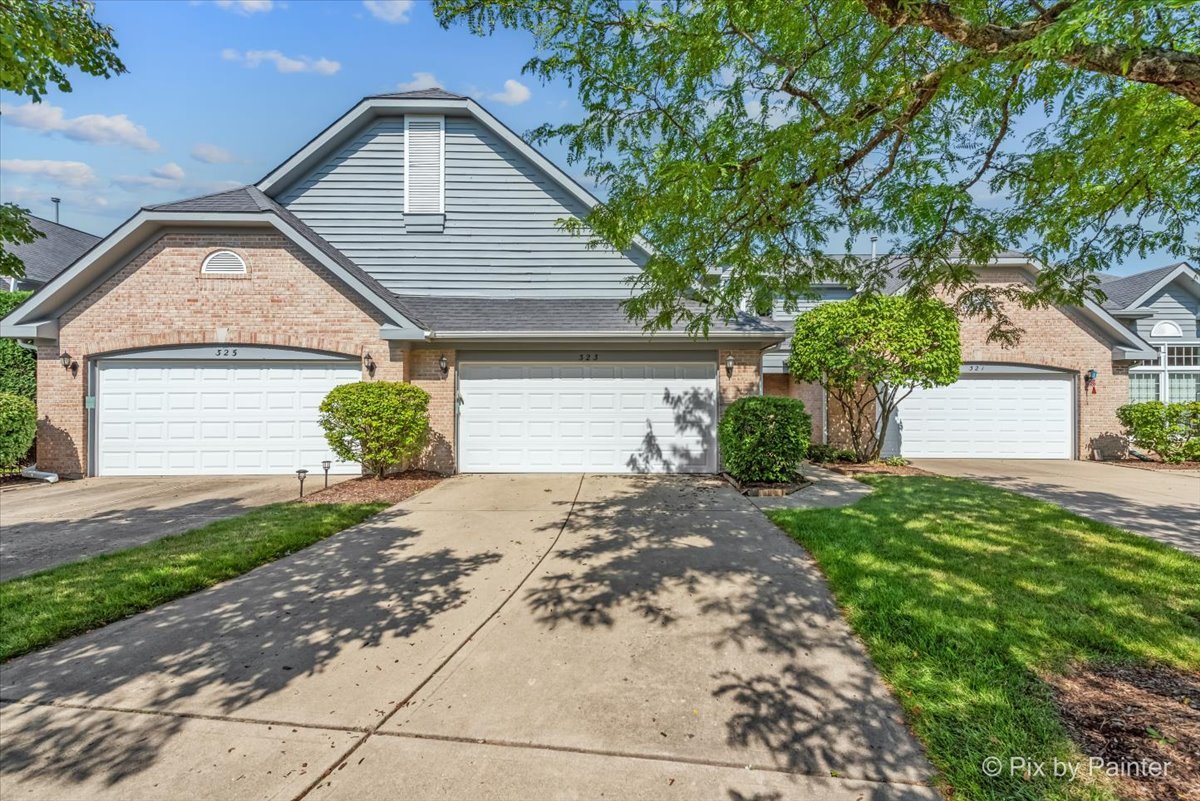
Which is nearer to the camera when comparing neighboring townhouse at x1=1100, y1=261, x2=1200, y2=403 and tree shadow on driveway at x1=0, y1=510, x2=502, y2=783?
tree shadow on driveway at x1=0, y1=510, x2=502, y2=783

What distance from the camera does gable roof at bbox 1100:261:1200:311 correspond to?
14539 millimetres

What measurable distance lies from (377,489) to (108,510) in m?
3.49

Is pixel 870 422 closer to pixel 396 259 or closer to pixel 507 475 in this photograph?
pixel 507 475

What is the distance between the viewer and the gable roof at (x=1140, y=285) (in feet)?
47.7

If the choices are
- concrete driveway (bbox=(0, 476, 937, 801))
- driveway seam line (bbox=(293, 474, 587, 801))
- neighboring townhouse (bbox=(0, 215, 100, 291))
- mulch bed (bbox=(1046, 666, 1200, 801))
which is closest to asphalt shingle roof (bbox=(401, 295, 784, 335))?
driveway seam line (bbox=(293, 474, 587, 801))

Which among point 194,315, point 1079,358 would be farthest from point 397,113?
point 1079,358

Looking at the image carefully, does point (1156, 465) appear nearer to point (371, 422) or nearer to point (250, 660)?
point (371, 422)

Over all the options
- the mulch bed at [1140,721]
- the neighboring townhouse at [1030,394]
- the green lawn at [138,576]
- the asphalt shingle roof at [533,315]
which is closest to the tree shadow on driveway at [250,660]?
the green lawn at [138,576]

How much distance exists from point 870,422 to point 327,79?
14077 millimetres

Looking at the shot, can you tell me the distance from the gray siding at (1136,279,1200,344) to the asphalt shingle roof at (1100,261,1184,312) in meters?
0.42

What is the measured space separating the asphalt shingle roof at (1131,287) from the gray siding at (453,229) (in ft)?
50.5

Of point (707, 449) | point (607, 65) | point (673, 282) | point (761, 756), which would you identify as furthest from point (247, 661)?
point (707, 449)

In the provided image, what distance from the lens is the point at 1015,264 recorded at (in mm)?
12305

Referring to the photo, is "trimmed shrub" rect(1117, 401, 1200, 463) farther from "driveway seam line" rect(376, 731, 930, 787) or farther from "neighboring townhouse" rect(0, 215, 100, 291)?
"neighboring townhouse" rect(0, 215, 100, 291)
